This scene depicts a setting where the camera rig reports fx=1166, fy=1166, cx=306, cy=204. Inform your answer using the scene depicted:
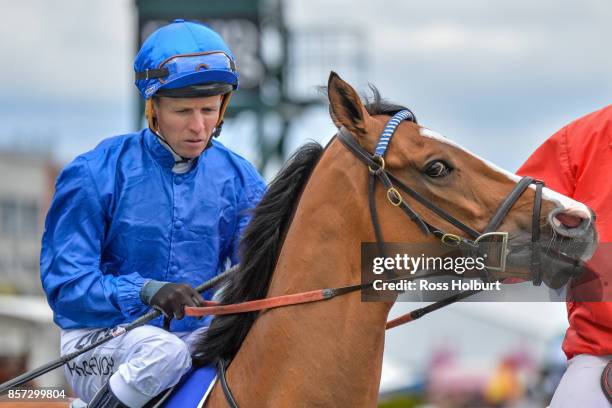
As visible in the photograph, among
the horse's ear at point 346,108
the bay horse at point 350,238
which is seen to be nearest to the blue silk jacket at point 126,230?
the bay horse at point 350,238

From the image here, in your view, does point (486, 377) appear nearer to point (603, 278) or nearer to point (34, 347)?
point (34, 347)

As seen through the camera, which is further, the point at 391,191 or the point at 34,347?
the point at 34,347

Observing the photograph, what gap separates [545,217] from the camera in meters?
4.10

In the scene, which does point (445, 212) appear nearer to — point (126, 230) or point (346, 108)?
point (346, 108)

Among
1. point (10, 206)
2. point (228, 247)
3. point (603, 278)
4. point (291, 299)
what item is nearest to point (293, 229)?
point (291, 299)

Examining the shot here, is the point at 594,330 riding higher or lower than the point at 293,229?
lower

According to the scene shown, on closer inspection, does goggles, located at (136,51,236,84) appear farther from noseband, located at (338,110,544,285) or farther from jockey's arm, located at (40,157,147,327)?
noseband, located at (338,110,544,285)

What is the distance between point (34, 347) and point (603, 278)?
10.4m

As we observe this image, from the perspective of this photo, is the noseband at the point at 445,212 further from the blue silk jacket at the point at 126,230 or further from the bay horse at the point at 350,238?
the blue silk jacket at the point at 126,230

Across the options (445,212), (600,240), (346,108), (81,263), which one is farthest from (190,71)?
(600,240)

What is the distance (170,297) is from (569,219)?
4.85 ft

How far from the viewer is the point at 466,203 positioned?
4.16 m

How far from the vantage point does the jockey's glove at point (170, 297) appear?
14.2 ft

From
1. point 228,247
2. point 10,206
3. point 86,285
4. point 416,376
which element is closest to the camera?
point 86,285
